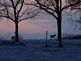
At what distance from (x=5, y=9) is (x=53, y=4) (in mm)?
8919

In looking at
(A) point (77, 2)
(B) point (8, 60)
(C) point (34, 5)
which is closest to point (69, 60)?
(B) point (8, 60)

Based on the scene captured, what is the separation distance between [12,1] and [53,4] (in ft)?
22.4

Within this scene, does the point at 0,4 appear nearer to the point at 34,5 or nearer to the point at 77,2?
the point at 34,5

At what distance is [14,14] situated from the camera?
48.0m

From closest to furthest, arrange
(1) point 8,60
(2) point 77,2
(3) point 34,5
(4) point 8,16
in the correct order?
1. (1) point 8,60
2. (2) point 77,2
3. (3) point 34,5
4. (4) point 8,16

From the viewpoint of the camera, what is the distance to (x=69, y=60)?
2133 centimetres

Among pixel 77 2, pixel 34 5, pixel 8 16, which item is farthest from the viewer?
pixel 8 16

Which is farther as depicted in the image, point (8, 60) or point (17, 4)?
point (17, 4)

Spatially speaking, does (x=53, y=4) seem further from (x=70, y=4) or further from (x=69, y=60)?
(x=69, y=60)

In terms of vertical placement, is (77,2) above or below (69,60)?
above

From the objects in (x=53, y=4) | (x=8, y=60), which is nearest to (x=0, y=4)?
(x=53, y=4)

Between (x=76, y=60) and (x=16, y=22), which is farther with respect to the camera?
(x=16, y=22)

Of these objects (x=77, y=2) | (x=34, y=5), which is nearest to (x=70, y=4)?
(x=77, y=2)

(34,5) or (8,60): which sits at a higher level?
(34,5)
